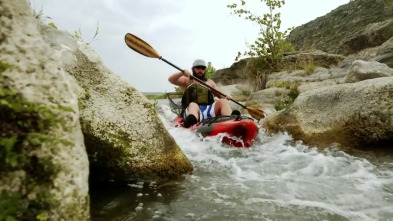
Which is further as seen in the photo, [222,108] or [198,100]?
[198,100]

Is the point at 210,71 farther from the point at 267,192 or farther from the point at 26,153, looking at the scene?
the point at 26,153

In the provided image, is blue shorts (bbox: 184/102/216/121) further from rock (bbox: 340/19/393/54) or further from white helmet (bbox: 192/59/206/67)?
rock (bbox: 340/19/393/54)

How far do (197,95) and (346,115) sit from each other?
3520 millimetres

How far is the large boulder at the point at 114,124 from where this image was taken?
3.39 m

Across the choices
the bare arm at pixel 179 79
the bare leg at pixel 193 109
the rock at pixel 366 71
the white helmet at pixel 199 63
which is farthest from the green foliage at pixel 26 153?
the rock at pixel 366 71

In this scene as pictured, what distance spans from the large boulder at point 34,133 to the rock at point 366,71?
8282mm

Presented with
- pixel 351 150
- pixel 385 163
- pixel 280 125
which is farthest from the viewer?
pixel 280 125

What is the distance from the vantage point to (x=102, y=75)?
379 centimetres

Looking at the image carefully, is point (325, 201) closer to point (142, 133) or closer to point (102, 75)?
point (142, 133)

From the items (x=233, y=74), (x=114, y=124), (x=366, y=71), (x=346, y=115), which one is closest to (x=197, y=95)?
(x=346, y=115)

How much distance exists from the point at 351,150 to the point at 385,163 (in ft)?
2.84

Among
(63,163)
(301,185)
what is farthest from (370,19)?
(63,163)

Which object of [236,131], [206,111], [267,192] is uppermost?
[206,111]

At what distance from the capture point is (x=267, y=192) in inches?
141
